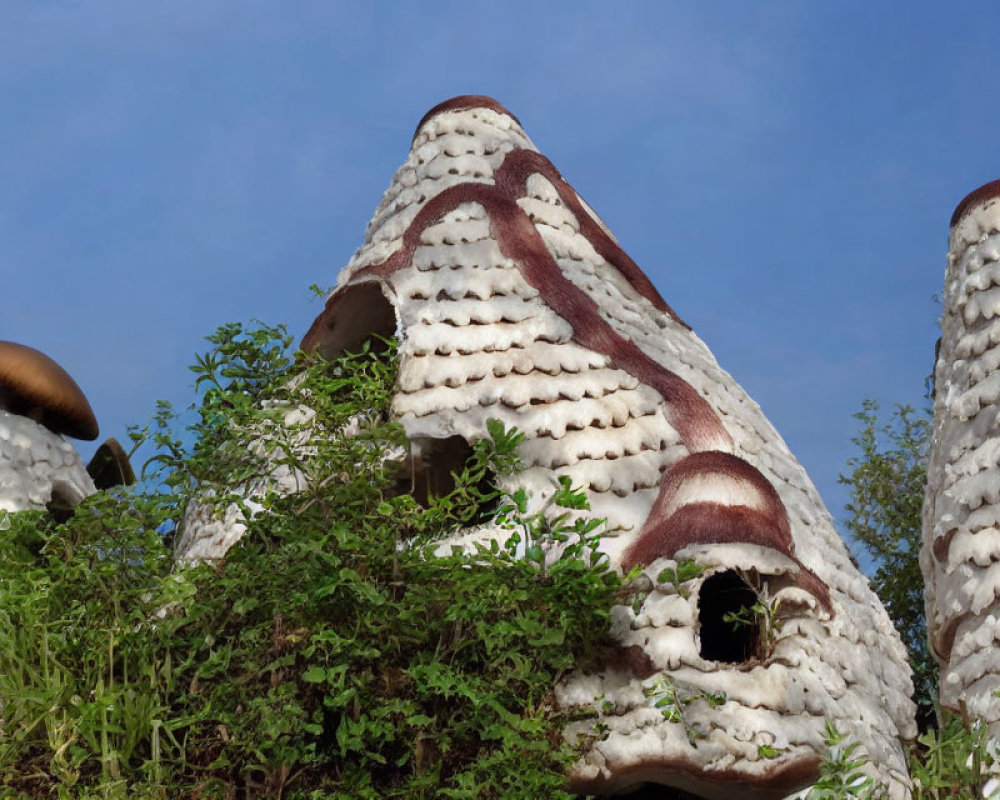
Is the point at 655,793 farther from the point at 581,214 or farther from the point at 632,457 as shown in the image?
the point at 581,214

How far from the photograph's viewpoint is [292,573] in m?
5.90

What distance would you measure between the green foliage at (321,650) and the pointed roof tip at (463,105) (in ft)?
9.65

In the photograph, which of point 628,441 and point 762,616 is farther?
point 628,441

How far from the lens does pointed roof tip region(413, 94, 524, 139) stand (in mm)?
8797

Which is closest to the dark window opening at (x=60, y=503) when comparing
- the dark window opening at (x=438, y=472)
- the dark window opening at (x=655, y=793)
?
the dark window opening at (x=438, y=472)

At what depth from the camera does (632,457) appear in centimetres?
649

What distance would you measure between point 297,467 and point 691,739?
2.46 meters

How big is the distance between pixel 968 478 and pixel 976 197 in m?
1.81

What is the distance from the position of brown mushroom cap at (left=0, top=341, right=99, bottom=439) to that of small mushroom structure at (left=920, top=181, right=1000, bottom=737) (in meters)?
5.60

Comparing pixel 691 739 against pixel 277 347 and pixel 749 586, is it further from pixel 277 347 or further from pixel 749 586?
pixel 277 347

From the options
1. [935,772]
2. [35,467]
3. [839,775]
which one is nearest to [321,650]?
[839,775]

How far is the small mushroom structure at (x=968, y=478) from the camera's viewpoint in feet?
19.6

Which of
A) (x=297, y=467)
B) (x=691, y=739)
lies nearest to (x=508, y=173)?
(x=297, y=467)

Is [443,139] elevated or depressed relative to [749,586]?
elevated
